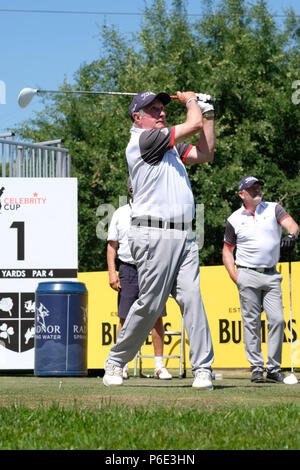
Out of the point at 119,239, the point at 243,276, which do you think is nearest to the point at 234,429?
the point at 243,276

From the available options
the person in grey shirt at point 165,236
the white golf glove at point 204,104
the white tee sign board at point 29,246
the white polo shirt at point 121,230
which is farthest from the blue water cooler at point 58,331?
the white golf glove at point 204,104

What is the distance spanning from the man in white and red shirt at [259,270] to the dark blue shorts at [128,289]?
1.10 meters

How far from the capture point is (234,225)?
958cm

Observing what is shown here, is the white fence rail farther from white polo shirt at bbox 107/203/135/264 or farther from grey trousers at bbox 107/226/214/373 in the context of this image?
grey trousers at bbox 107/226/214/373

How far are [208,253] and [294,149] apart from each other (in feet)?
17.2

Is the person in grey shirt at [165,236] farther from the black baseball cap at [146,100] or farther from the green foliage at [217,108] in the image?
the green foliage at [217,108]

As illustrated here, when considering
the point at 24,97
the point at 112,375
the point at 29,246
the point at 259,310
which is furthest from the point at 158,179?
the point at 24,97

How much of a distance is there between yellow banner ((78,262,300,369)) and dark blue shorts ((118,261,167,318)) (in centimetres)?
376

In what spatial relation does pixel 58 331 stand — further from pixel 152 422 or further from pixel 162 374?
pixel 152 422

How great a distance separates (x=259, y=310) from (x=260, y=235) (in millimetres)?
787

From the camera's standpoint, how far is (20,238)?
437 inches

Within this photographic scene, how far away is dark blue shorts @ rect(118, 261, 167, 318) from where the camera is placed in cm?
971
